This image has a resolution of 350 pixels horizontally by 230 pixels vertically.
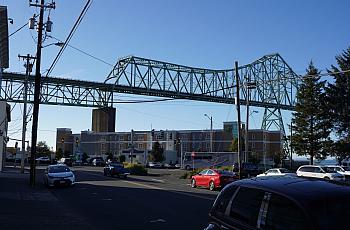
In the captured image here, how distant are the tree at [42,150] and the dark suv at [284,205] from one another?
490ft

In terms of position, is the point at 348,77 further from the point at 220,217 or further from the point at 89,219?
the point at 220,217

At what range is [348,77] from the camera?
6538 centimetres

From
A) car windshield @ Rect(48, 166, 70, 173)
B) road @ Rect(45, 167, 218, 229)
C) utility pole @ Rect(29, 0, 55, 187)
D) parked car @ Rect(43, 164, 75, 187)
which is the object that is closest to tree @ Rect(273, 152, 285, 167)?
car windshield @ Rect(48, 166, 70, 173)

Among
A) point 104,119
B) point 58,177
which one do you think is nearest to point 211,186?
point 58,177

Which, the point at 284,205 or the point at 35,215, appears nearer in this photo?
the point at 284,205

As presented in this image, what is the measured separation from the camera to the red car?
Result: 32.9 meters

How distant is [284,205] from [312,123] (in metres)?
60.0

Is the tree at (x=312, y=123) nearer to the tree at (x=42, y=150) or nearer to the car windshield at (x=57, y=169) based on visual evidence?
the car windshield at (x=57, y=169)

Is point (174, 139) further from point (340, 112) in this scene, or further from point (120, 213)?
point (120, 213)

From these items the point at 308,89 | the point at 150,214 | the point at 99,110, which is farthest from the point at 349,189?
the point at 99,110

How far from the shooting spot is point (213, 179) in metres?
33.6

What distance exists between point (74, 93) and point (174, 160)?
157ft

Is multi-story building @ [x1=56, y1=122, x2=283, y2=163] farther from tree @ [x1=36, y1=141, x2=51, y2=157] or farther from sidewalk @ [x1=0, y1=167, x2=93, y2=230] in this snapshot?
sidewalk @ [x1=0, y1=167, x2=93, y2=230]

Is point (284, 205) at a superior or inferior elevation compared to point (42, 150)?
inferior
